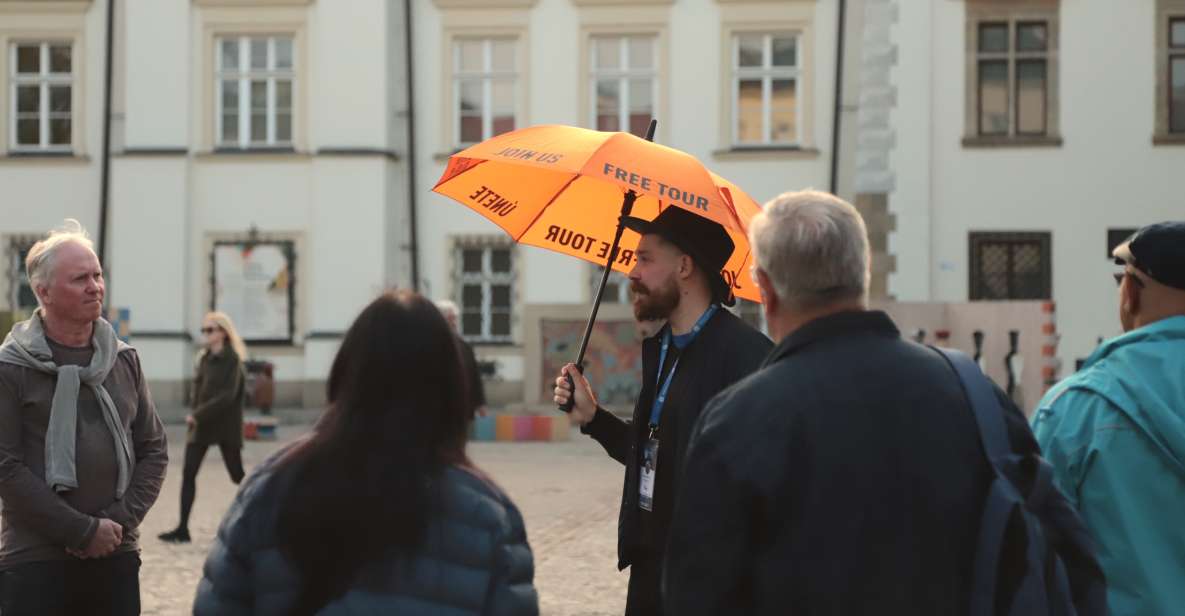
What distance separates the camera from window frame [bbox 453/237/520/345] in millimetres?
27703

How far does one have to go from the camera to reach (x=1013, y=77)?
25969 millimetres

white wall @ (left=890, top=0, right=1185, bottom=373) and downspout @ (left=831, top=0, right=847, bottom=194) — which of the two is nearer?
white wall @ (left=890, top=0, right=1185, bottom=373)

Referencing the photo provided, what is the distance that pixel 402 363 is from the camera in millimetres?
2977

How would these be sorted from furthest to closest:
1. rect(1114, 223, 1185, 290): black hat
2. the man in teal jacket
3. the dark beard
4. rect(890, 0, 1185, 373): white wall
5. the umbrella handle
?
rect(890, 0, 1185, 373): white wall
the umbrella handle
the dark beard
rect(1114, 223, 1185, 290): black hat
the man in teal jacket

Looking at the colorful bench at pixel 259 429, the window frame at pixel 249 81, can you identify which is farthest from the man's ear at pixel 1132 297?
the window frame at pixel 249 81

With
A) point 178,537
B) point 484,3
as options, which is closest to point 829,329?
point 178,537

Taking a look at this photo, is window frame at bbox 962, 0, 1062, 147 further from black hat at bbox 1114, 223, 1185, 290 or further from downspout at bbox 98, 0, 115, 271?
black hat at bbox 1114, 223, 1185, 290

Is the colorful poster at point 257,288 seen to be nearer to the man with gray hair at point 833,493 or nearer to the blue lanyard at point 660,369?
the blue lanyard at point 660,369

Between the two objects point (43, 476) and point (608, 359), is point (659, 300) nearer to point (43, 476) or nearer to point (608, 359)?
point (43, 476)

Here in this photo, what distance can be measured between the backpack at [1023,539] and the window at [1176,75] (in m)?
24.1

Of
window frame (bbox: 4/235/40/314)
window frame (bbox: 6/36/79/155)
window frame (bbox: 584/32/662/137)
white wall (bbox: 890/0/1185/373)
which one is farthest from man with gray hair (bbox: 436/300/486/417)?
window frame (bbox: 4/235/40/314)

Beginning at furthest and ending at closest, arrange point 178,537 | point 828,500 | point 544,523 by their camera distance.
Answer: point 544,523, point 178,537, point 828,500

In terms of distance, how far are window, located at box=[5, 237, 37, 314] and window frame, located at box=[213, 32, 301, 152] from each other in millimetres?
3736

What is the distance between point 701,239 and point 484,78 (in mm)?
23143
